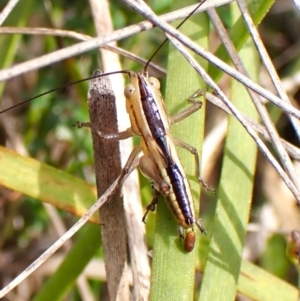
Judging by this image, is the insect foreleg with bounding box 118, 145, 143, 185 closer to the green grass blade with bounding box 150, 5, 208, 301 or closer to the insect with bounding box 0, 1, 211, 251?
the insect with bounding box 0, 1, 211, 251

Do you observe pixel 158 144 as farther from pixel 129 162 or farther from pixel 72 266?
pixel 72 266

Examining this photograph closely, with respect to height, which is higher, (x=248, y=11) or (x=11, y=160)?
(x=248, y=11)

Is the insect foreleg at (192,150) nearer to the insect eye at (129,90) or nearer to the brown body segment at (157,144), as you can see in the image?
the brown body segment at (157,144)

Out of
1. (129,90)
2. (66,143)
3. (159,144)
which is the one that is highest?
(66,143)

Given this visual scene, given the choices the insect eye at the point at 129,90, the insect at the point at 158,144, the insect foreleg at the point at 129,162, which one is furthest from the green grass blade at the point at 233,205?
the insect eye at the point at 129,90

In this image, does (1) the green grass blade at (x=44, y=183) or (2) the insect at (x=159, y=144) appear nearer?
(2) the insect at (x=159, y=144)

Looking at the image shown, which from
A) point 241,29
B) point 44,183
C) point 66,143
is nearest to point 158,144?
point 44,183

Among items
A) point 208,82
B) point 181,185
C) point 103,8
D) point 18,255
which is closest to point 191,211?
point 181,185

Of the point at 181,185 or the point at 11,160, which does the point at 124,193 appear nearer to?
the point at 181,185

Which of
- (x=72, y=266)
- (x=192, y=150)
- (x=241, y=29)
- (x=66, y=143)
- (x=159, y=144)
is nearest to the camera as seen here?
(x=192, y=150)

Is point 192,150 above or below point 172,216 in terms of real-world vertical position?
above

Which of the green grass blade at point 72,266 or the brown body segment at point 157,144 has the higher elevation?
the brown body segment at point 157,144
